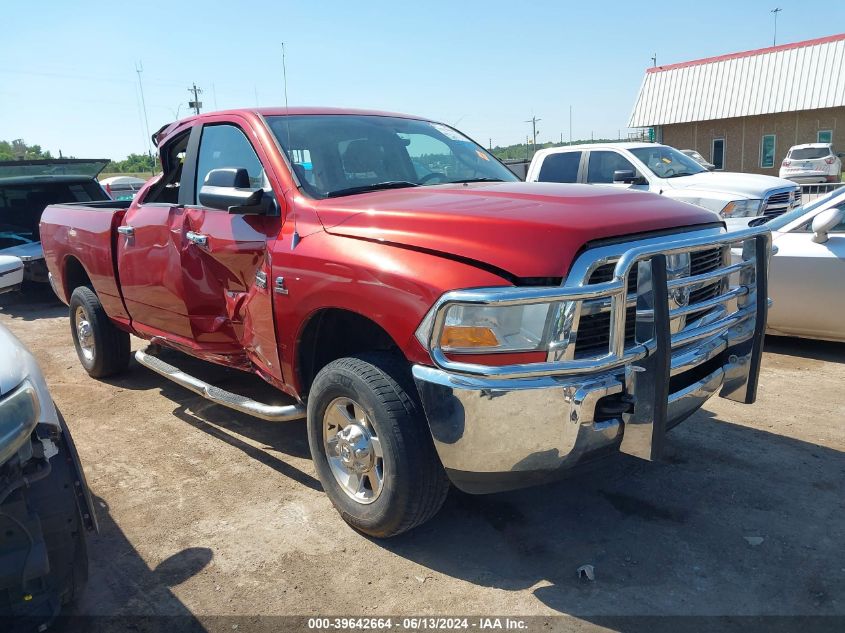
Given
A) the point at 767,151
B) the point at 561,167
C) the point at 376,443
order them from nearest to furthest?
the point at 376,443 → the point at 561,167 → the point at 767,151

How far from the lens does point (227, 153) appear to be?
4.21 metres

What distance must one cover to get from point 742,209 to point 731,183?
654mm

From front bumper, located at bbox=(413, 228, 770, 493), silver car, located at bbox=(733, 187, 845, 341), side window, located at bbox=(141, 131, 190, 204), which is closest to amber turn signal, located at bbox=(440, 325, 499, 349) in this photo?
front bumper, located at bbox=(413, 228, 770, 493)

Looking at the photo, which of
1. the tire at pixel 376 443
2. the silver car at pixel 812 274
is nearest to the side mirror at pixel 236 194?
the tire at pixel 376 443

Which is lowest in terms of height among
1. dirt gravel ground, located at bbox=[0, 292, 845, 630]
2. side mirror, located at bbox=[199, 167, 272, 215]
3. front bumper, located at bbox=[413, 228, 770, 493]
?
dirt gravel ground, located at bbox=[0, 292, 845, 630]

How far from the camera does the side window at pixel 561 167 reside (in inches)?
415

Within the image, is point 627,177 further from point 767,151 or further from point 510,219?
point 767,151

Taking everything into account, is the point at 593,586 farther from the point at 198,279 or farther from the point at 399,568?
the point at 198,279

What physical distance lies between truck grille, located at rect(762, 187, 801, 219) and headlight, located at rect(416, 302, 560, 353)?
7.87 metres

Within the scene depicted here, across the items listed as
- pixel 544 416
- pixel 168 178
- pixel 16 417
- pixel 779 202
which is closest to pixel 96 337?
pixel 168 178

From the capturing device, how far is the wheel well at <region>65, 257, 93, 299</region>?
6113 mm

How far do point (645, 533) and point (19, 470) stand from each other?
2.60 meters

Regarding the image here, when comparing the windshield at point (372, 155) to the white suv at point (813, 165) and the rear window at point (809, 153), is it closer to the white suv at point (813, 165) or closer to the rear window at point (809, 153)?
the white suv at point (813, 165)

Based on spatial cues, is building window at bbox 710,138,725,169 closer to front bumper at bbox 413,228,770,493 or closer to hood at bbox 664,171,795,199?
hood at bbox 664,171,795,199
